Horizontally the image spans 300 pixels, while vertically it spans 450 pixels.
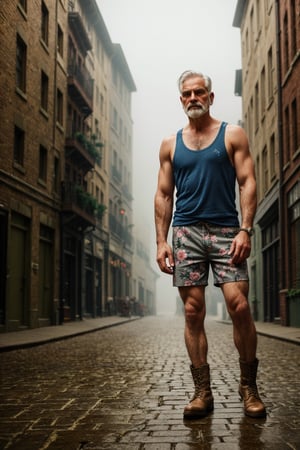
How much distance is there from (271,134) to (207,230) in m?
22.2

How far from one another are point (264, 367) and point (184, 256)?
430cm

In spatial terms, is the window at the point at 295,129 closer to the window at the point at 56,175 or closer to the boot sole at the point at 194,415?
the window at the point at 56,175

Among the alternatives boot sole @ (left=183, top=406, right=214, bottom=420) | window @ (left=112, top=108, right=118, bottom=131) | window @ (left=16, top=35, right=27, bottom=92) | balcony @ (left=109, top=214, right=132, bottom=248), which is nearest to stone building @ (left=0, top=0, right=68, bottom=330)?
window @ (left=16, top=35, right=27, bottom=92)

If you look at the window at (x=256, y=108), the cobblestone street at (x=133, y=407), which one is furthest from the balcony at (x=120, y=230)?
the cobblestone street at (x=133, y=407)

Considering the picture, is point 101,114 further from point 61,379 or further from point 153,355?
point 61,379

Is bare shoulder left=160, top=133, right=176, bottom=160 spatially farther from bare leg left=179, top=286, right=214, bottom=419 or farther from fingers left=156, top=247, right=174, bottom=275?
bare leg left=179, top=286, right=214, bottom=419

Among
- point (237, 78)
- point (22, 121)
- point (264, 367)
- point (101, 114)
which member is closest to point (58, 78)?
point (22, 121)

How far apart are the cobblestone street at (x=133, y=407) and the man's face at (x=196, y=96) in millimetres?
2038

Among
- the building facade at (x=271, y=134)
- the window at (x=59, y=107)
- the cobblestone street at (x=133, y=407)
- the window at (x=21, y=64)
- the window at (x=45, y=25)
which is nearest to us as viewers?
the cobblestone street at (x=133, y=407)

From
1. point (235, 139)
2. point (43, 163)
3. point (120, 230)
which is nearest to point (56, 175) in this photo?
point (43, 163)

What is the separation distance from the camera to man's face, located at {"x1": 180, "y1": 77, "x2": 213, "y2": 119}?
14.7 ft

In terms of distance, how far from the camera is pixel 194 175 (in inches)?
175

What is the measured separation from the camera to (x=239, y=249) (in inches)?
165

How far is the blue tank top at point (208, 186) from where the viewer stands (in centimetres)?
439
